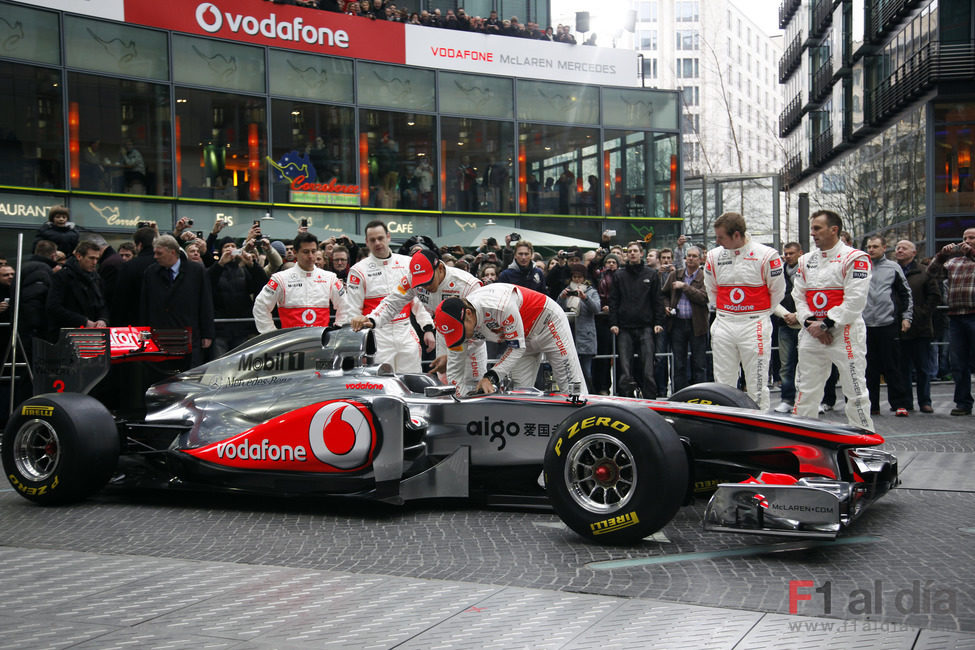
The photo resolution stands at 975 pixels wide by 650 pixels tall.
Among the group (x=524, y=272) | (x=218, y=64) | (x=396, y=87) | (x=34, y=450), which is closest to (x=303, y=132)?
(x=218, y=64)

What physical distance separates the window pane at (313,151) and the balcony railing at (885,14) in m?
16.6

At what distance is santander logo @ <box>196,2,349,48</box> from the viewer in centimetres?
2069

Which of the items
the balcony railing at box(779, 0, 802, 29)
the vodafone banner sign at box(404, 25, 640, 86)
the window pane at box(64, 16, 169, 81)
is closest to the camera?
the window pane at box(64, 16, 169, 81)

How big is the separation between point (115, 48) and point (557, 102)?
34.2 ft

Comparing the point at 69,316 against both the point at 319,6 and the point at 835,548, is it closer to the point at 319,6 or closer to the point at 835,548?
the point at 835,548

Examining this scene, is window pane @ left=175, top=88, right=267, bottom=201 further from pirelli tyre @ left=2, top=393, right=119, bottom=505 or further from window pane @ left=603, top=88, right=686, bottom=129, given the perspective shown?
pirelli tyre @ left=2, top=393, right=119, bottom=505

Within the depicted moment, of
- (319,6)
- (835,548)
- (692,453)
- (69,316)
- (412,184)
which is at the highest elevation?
(319,6)

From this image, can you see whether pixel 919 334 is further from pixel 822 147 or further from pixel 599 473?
pixel 822 147

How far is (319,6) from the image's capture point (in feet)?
72.2

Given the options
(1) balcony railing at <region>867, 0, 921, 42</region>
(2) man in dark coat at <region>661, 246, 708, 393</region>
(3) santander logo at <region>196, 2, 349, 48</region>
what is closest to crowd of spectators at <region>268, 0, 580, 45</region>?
(3) santander logo at <region>196, 2, 349, 48</region>

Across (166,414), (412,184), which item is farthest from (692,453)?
(412,184)

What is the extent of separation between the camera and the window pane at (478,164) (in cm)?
2381

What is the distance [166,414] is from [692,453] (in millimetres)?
3532

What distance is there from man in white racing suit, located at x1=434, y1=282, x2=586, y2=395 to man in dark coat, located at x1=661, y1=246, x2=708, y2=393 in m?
4.72
